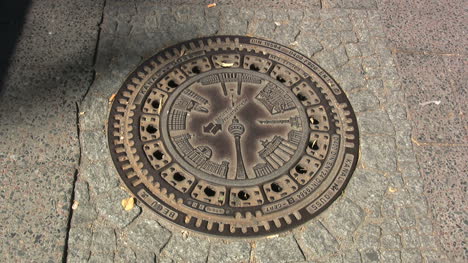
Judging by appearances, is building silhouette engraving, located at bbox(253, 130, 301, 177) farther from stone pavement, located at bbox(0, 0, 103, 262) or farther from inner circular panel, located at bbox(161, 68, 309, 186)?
stone pavement, located at bbox(0, 0, 103, 262)

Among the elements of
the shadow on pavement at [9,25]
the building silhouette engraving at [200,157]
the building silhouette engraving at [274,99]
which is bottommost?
the building silhouette engraving at [200,157]

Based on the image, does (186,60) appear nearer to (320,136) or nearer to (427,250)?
(320,136)

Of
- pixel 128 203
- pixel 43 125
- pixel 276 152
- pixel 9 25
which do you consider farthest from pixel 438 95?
pixel 9 25

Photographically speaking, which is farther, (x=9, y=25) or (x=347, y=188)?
(x=9, y=25)

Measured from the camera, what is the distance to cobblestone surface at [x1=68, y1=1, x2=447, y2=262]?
2428 millimetres

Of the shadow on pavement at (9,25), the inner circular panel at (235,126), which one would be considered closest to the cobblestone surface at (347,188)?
the inner circular panel at (235,126)

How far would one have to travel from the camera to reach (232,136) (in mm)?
2797

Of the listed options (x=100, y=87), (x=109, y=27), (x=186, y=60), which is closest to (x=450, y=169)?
(x=186, y=60)

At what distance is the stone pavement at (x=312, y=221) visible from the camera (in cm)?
243

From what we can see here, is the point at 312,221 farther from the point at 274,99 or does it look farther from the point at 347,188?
the point at 274,99

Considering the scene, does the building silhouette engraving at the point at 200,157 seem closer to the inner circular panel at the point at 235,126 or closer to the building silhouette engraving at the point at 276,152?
the inner circular panel at the point at 235,126

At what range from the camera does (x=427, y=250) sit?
99.2 inches

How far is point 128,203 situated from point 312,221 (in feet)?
3.48

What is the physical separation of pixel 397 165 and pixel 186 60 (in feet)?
5.16
